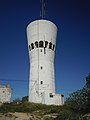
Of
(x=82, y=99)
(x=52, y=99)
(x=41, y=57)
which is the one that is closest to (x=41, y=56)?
(x=41, y=57)

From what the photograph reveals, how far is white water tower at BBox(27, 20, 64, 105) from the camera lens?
48562 millimetres

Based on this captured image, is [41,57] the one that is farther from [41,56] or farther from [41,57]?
[41,56]

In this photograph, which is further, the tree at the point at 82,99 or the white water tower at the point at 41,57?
the white water tower at the point at 41,57

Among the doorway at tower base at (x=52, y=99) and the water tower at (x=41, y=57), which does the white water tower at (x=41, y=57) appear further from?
the doorway at tower base at (x=52, y=99)

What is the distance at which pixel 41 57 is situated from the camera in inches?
1993

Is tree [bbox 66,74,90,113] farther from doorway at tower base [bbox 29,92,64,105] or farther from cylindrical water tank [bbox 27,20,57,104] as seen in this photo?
cylindrical water tank [bbox 27,20,57,104]

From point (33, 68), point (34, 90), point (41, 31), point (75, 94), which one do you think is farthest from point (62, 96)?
point (41, 31)

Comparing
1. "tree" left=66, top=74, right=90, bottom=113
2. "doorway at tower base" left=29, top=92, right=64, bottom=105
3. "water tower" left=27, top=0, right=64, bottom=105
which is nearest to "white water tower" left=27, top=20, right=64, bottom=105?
"water tower" left=27, top=0, right=64, bottom=105

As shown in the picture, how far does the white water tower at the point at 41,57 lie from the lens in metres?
48.6

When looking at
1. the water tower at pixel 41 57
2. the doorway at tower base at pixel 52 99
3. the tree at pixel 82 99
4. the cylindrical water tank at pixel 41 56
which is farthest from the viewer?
the cylindrical water tank at pixel 41 56

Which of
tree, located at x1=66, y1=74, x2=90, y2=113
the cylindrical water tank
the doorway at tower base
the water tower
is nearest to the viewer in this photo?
tree, located at x1=66, y1=74, x2=90, y2=113

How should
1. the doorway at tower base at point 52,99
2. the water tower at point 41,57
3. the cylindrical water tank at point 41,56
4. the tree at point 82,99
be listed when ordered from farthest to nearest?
1. the cylindrical water tank at point 41,56
2. the water tower at point 41,57
3. the doorway at tower base at point 52,99
4. the tree at point 82,99

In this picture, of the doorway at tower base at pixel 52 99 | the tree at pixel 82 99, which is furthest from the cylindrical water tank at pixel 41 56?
the tree at pixel 82 99

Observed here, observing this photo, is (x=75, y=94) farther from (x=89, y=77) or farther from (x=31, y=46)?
(x=31, y=46)
